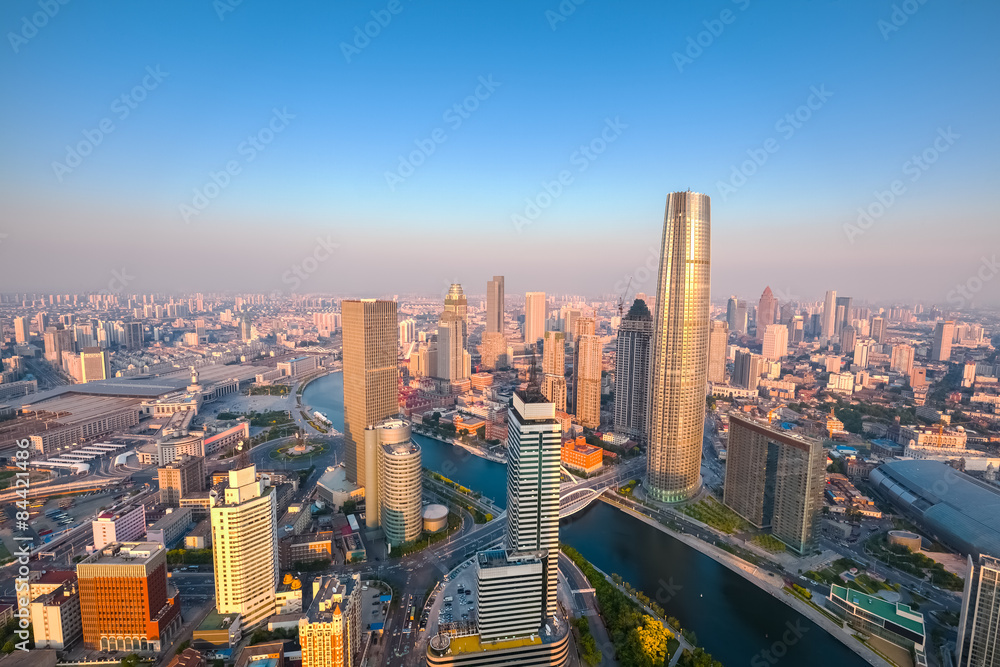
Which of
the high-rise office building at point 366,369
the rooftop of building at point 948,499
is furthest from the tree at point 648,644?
the high-rise office building at point 366,369

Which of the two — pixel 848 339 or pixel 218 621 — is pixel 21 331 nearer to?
pixel 218 621

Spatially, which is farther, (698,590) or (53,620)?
(698,590)

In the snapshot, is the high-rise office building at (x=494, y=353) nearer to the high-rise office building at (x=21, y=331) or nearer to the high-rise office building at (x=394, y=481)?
the high-rise office building at (x=394, y=481)

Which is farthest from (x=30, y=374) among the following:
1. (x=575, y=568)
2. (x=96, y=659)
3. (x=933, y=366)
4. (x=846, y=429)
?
(x=933, y=366)

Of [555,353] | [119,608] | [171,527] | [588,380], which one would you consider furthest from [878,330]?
[119,608]

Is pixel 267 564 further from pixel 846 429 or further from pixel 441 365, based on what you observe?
pixel 846 429

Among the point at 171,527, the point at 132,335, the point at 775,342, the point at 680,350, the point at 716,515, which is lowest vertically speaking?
the point at 716,515

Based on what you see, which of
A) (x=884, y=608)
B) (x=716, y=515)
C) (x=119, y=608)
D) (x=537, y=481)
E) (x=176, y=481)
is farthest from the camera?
(x=176, y=481)
